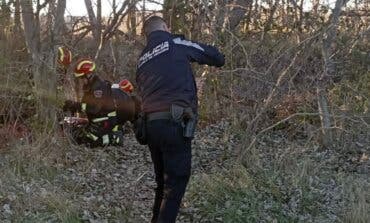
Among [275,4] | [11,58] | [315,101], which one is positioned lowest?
[315,101]

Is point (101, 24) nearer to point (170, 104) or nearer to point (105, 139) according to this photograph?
point (105, 139)

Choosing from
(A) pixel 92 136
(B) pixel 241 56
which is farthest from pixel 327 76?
(A) pixel 92 136

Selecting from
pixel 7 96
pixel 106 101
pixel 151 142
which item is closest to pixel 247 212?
pixel 151 142

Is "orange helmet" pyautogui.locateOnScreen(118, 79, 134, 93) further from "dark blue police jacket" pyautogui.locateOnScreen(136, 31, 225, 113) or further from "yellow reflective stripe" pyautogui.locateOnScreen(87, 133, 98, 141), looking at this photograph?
"dark blue police jacket" pyautogui.locateOnScreen(136, 31, 225, 113)

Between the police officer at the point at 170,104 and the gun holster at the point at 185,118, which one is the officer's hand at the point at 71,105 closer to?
the police officer at the point at 170,104

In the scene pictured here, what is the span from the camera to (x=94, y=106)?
7902 mm

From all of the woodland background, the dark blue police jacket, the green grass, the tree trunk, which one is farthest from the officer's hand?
the tree trunk

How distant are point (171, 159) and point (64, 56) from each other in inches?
135

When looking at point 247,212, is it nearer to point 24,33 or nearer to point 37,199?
point 37,199

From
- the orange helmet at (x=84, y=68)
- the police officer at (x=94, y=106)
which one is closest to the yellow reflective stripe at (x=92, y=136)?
the police officer at (x=94, y=106)

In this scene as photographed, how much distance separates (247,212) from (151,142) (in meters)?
1.39

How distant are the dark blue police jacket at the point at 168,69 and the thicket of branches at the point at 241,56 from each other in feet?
6.62

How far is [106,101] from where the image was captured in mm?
7957

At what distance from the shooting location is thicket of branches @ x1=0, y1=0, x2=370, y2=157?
764 centimetres
